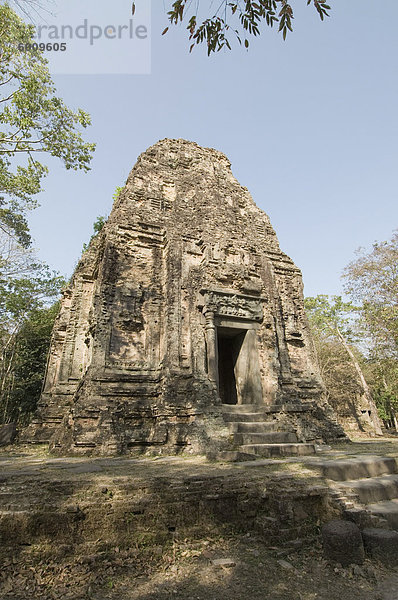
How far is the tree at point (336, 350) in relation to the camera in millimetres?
25969

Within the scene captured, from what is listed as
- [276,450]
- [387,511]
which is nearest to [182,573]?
[387,511]

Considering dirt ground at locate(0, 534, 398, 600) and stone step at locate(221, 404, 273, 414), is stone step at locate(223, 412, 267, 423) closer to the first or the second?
stone step at locate(221, 404, 273, 414)

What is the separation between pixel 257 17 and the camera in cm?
379

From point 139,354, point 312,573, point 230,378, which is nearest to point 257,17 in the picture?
point 312,573

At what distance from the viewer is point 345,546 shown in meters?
3.38

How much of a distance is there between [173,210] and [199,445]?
7781mm

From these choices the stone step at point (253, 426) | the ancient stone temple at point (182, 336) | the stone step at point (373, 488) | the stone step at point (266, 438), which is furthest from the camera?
the stone step at point (253, 426)

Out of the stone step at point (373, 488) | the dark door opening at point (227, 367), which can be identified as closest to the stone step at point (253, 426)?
the dark door opening at point (227, 367)

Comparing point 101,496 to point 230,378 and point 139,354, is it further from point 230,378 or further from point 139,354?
point 230,378

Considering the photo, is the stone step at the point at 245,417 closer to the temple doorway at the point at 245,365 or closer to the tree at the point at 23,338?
the temple doorway at the point at 245,365

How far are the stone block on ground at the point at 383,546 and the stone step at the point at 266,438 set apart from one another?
4.21 m

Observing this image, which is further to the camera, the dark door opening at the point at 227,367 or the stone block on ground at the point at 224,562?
the dark door opening at the point at 227,367

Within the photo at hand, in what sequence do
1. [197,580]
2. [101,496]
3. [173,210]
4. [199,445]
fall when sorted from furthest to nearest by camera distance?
[173,210] → [199,445] → [101,496] → [197,580]

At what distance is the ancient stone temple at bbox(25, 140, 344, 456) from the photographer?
801 centimetres
